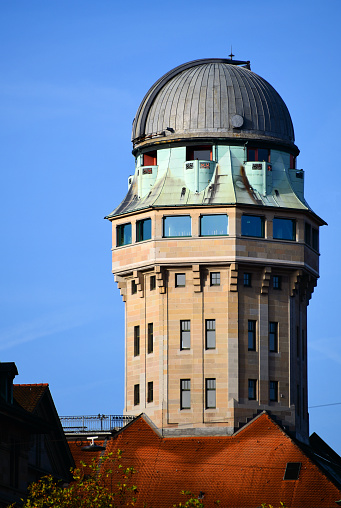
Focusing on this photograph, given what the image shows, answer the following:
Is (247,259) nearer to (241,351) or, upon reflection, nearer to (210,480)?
(241,351)

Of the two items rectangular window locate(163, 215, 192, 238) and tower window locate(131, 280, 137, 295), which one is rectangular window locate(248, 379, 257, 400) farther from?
tower window locate(131, 280, 137, 295)

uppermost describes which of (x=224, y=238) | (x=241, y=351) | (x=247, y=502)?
(x=224, y=238)

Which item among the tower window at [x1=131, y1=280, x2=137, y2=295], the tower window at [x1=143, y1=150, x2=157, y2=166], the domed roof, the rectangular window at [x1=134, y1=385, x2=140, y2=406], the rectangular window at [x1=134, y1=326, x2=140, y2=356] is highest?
the domed roof

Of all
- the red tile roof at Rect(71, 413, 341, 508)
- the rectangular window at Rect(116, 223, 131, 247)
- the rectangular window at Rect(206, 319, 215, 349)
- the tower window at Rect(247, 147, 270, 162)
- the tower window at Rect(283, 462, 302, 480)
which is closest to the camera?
the red tile roof at Rect(71, 413, 341, 508)

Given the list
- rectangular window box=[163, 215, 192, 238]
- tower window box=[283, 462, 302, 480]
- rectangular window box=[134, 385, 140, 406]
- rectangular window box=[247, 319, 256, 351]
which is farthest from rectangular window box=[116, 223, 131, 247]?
tower window box=[283, 462, 302, 480]

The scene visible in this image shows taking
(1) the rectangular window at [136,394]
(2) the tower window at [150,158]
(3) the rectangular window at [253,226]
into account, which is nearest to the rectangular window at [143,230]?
(2) the tower window at [150,158]

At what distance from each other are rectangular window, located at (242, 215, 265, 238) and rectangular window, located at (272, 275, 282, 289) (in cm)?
310

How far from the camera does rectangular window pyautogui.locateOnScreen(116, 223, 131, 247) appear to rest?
390 feet

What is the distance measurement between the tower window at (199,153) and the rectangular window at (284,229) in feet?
22.4

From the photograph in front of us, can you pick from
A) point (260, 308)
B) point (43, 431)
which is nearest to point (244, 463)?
point (260, 308)

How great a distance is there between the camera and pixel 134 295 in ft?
389

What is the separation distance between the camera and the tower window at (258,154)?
11856 cm

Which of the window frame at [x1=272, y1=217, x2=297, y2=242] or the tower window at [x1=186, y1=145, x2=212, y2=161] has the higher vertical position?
the tower window at [x1=186, y1=145, x2=212, y2=161]

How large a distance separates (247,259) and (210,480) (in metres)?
15.5
